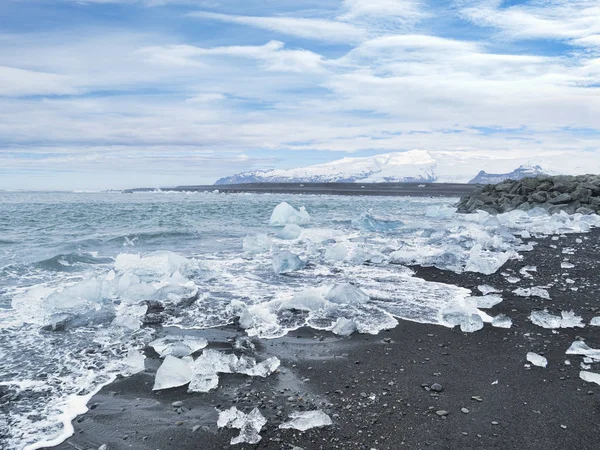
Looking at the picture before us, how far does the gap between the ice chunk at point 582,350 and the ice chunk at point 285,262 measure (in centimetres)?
477

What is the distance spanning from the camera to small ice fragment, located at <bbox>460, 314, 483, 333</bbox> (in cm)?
470

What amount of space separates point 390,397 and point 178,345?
6.77 ft

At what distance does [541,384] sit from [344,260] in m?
5.71

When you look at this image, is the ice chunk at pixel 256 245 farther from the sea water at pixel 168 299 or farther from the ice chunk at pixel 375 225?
the ice chunk at pixel 375 225

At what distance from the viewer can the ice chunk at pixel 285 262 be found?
7.94 meters

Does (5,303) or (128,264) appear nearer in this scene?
(5,303)

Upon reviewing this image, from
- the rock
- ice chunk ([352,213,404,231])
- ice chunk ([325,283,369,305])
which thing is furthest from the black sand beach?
ice chunk ([352,213,404,231])

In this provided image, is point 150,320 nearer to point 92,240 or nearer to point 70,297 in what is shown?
point 70,297

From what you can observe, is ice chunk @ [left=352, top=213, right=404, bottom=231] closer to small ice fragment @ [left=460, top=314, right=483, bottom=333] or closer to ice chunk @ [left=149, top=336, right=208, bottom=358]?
small ice fragment @ [left=460, top=314, right=483, bottom=333]

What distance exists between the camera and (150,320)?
17.4 feet

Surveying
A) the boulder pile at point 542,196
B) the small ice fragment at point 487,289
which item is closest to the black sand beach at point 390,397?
the small ice fragment at point 487,289

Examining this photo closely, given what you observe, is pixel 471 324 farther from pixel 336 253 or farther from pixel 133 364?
pixel 336 253

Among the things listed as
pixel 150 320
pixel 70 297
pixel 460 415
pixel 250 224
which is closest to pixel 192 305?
pixel 150 320

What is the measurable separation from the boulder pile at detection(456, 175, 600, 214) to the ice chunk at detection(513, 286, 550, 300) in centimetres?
1250
